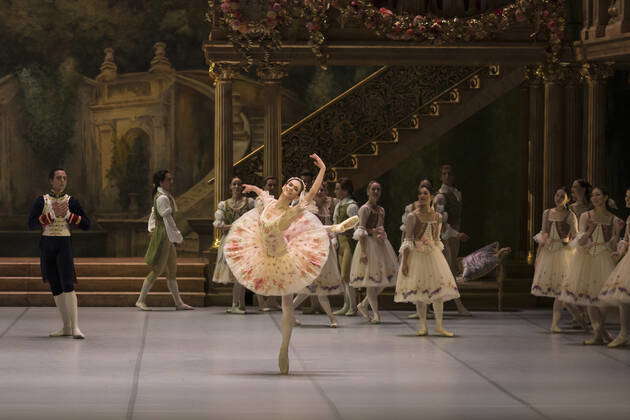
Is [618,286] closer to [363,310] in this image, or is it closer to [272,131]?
[363,310]

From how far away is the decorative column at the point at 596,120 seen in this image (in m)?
19.1

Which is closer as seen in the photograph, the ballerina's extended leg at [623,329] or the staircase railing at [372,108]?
the ballerina's extended leg at [623,329]

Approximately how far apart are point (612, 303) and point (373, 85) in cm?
747

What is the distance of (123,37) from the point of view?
22875mm

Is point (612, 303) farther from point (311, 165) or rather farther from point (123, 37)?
point (123, 37)

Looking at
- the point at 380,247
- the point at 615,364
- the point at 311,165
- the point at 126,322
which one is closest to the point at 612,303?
the point at 615,364

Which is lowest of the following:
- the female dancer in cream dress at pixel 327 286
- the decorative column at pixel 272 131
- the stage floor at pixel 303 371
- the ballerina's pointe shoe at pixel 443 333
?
the stage floor at pixel 303 371

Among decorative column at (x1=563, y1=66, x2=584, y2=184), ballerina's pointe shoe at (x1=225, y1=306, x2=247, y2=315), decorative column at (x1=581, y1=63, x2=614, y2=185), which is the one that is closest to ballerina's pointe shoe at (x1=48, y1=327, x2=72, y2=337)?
ballerina's pointe shoe at (x1=225, y1=306, x2=247, y2=315)

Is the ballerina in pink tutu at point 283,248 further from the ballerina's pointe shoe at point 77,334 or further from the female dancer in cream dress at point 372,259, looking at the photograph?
the female dancer in cream dress at point 372,259

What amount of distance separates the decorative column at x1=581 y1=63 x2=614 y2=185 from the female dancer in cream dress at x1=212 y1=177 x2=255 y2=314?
181 inches

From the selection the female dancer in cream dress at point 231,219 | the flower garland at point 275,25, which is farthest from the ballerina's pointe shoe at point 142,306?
the flower garland at point 275,25

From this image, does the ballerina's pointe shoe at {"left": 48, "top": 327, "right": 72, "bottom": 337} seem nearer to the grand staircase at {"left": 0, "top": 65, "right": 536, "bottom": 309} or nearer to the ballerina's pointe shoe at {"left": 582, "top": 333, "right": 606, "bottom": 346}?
the ballerina's pointe shoe at {"left": 582, "top": 333, "right": 606, "bottom": 346}

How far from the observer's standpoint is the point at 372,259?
17016 millimetres

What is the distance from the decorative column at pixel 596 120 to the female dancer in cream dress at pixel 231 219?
4603 mm
